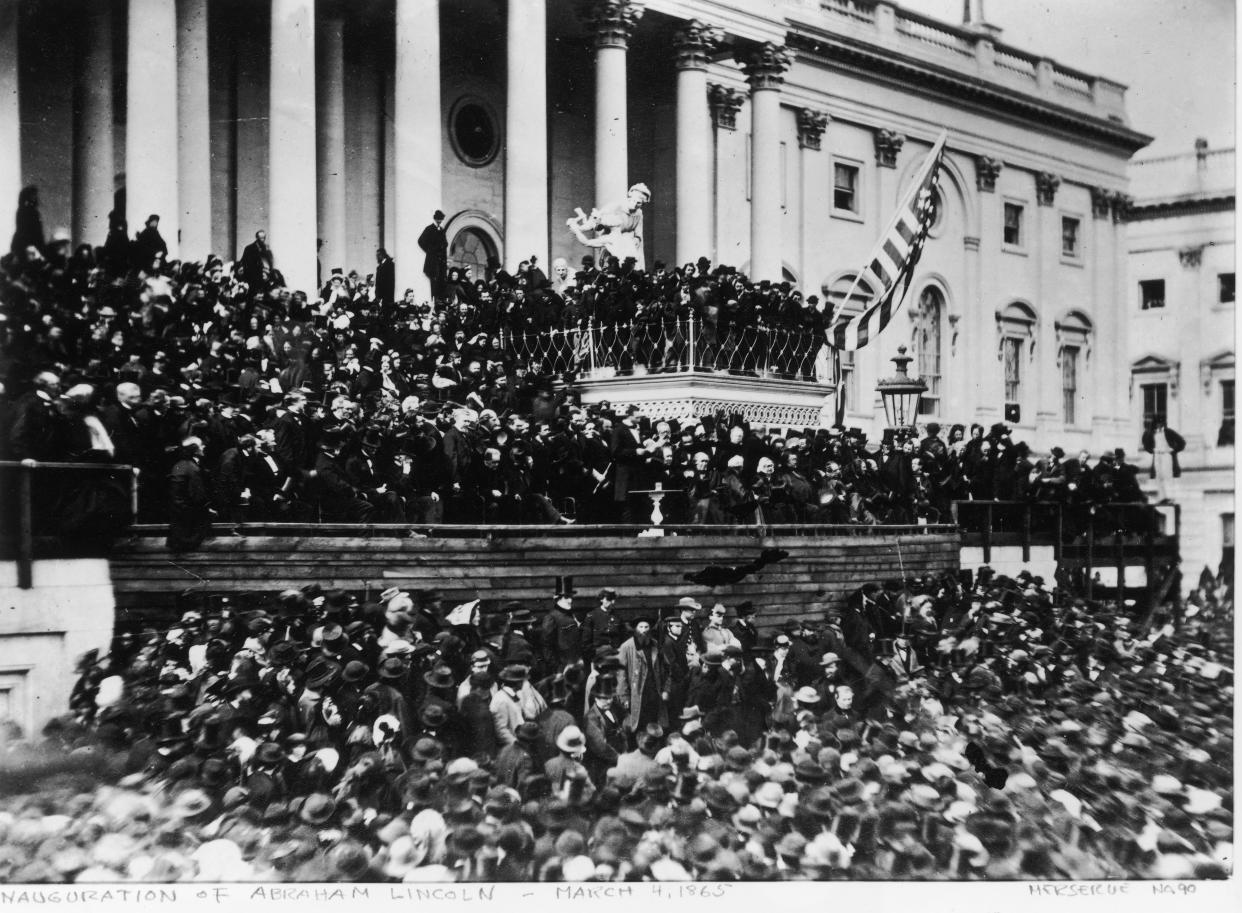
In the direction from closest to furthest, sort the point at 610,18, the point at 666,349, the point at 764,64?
the point at 666,349
the point at 610,18
the point at 764,64

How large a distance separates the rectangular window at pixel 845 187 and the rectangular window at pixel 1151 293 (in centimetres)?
785

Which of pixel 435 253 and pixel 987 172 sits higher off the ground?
pixel 987 172

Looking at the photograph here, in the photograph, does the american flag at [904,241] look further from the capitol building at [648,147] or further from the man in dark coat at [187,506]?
the man in dark coat at [187,506]

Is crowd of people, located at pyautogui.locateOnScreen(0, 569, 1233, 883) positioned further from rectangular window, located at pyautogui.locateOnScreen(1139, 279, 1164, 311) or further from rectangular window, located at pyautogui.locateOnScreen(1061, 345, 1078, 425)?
rectangular window, located at pyautogui.locateOnScreen(1061, 345, 1078, 425)

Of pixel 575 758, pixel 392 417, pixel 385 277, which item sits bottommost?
pixel 575 758

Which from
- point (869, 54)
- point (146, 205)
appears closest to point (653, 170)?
point (869, 54)

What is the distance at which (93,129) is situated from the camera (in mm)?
22391

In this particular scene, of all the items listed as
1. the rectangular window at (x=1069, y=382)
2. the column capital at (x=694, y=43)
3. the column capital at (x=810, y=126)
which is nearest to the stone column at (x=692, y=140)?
the column capital at (x=694, y=43)

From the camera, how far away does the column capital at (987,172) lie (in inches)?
1564

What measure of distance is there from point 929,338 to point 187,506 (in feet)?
95.8

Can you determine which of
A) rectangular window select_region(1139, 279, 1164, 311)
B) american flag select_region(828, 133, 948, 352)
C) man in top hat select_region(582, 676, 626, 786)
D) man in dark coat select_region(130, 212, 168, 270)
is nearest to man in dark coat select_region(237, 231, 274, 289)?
man in dark coat select_region(130, 212, 168, 270)

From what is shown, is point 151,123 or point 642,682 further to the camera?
point 151,123

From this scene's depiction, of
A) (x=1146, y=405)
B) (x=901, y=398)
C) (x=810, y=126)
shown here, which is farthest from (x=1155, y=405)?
(x=901, y=398)

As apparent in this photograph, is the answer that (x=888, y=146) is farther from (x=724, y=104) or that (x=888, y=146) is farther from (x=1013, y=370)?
(x=1013, y=370)
